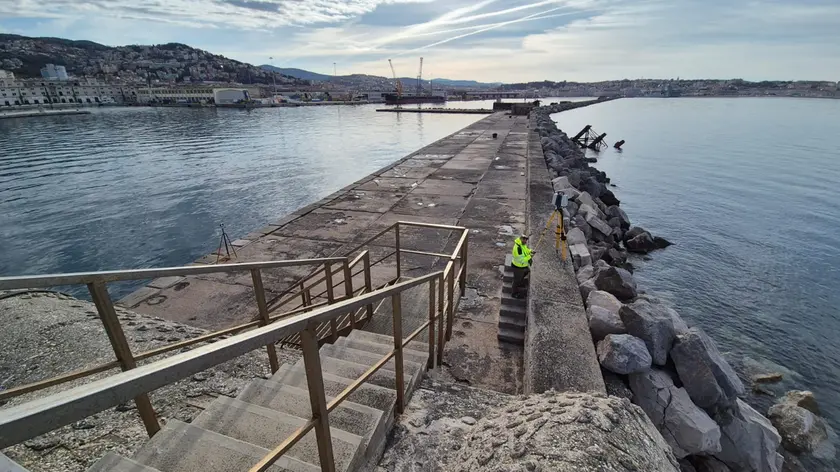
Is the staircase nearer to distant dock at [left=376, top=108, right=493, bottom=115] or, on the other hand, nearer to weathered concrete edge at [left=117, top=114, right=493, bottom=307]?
weathered concrete edge at [left=117, top=114, right=493, bottom=307]

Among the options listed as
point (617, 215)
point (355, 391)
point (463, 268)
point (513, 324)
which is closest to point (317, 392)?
point (355, 391)

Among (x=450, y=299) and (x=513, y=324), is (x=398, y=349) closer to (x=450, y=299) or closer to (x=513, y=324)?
(x=450, y=299)

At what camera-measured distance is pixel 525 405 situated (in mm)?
2818

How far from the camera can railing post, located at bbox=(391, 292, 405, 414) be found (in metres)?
2.54

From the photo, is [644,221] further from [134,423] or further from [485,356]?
[134,423]

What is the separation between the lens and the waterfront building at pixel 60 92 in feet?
273

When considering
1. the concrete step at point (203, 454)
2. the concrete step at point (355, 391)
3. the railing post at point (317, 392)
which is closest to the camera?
the railing post at point (317, 392)

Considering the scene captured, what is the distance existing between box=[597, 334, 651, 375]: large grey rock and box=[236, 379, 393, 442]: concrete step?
2.56 meters

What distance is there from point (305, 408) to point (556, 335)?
2906mm

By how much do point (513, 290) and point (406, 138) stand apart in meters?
Answer: 35.2

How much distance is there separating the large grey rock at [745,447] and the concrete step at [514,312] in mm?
2568

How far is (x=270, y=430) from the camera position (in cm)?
228

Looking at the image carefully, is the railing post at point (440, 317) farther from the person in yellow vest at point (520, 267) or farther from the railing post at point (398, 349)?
the person in yellow vest at point (520, 267)

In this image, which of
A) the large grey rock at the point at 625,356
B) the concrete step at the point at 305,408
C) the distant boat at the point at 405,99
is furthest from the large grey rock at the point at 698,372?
the distant boat at the point at 405,99
